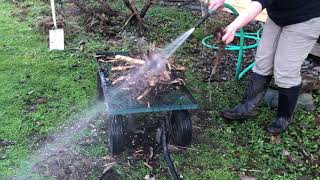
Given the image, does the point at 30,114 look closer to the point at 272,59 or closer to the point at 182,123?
the point at 182,123

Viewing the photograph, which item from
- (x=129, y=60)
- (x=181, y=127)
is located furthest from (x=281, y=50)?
(x=129, y=60)

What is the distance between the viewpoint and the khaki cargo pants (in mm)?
3320

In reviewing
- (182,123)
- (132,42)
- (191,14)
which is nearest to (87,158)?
(182,123)

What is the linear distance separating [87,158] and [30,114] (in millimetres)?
926

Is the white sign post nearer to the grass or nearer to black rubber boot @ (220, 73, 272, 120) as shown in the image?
the grass

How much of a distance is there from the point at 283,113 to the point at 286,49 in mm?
670

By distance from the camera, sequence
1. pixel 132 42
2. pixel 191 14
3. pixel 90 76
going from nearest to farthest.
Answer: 1. pixel 90 76
2. pixel 132 42
3. pixel 191 14

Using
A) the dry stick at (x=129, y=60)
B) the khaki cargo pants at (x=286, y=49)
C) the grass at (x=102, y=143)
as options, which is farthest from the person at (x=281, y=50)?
the dry stick at (x=129, y=60)

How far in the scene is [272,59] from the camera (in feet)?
12.1

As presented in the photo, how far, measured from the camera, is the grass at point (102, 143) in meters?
3.35

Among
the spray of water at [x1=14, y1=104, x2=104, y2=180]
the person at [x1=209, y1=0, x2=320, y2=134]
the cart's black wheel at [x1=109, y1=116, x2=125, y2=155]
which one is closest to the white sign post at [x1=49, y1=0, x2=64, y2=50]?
the spray of water at [x1=14, y1=104, x2=104, y2=180]

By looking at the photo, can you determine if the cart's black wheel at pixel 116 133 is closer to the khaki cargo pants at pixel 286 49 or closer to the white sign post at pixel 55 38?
the khaki cargo pants at pixel 286 49

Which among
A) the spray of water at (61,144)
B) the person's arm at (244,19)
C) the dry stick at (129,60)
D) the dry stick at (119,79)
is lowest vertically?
the spray of water at (61,144)

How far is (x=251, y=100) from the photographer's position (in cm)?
385
